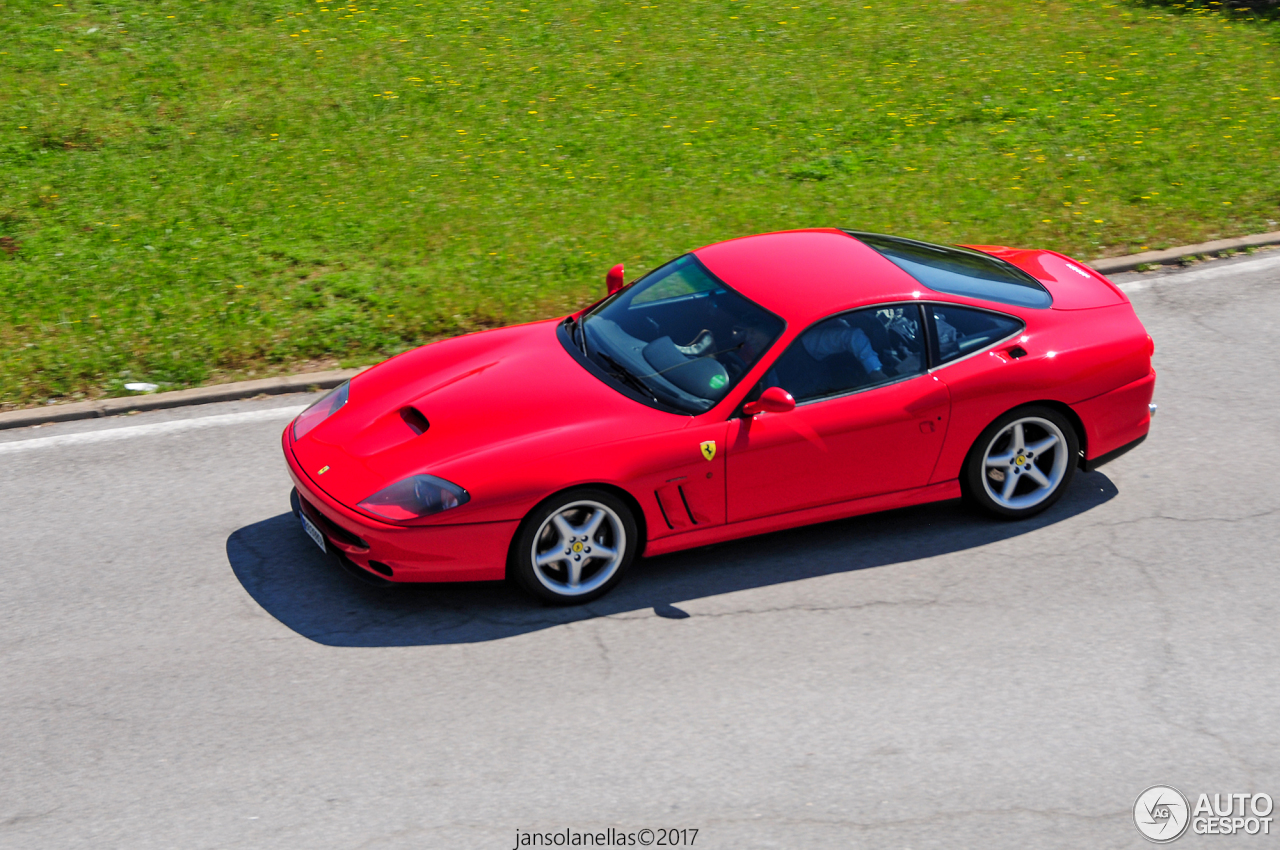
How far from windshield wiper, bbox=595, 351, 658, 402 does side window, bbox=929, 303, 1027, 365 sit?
1.49 m

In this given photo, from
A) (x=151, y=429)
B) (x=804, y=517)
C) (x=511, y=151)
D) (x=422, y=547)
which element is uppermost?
(x=511, y=151)

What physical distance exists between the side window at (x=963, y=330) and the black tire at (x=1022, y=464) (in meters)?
0.40

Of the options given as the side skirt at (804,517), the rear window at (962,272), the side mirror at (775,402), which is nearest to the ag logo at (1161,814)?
the side skirt at (804,517)

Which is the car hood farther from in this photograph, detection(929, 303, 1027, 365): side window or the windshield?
detection(929, 303, 1027, 365): side window

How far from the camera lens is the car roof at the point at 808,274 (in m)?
5.91

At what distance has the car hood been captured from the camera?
5367 mm

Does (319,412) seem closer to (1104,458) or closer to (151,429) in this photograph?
(151,429)

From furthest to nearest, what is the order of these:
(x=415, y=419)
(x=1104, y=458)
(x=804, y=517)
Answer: (x=1104, y=458), (x=804, y=517), (x=415, y=419)

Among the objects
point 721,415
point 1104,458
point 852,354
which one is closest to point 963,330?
point 852,354

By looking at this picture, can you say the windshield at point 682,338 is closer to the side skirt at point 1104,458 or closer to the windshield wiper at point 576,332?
the windshield wiper at point 576,332

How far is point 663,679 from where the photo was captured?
5.12m

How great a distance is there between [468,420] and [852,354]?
6.25 ft

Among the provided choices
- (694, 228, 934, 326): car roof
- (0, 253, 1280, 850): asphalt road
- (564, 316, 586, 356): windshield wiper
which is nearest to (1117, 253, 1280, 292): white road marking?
(0, 253, 1280, 850): asphalt road

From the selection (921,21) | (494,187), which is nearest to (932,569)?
(494,187)
